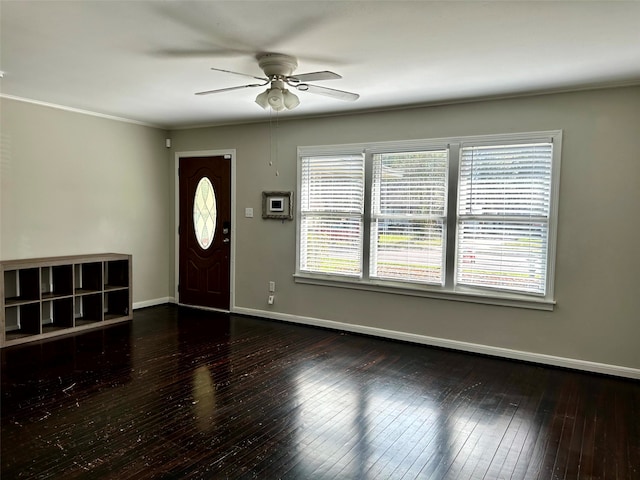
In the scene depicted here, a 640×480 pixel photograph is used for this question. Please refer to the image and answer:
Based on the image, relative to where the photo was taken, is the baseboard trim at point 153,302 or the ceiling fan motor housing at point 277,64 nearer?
the ceiling fan motor housing at point 277,64

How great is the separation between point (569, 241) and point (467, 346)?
1.36 meters

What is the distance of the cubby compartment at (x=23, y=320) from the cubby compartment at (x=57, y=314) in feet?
0.58

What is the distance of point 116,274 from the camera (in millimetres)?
5512

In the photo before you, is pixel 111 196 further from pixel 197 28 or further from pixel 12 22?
pixel 197 28

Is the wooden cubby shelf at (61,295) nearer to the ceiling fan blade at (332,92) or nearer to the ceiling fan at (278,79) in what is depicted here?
the ceiling fan at (278,79)

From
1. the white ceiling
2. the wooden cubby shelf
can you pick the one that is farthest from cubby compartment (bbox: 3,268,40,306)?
the white ceiling

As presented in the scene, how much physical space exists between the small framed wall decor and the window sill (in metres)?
0.75

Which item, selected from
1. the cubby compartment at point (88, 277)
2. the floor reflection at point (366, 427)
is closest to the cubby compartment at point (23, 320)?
the cubby compartment at point (88, 277)

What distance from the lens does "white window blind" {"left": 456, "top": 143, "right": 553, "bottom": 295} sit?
3979mm

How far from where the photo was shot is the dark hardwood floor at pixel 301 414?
240cm

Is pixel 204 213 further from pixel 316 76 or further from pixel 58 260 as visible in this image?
pixel 316 76

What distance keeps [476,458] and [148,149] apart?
5372 mm

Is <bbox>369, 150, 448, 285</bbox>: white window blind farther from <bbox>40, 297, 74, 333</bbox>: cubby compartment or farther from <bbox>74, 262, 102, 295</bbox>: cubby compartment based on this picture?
<bbox>40, 297, 74, 333</bbox>: cubby compartment

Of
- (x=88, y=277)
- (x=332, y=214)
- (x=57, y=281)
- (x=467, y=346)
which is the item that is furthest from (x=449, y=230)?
(x=57, y=281)
